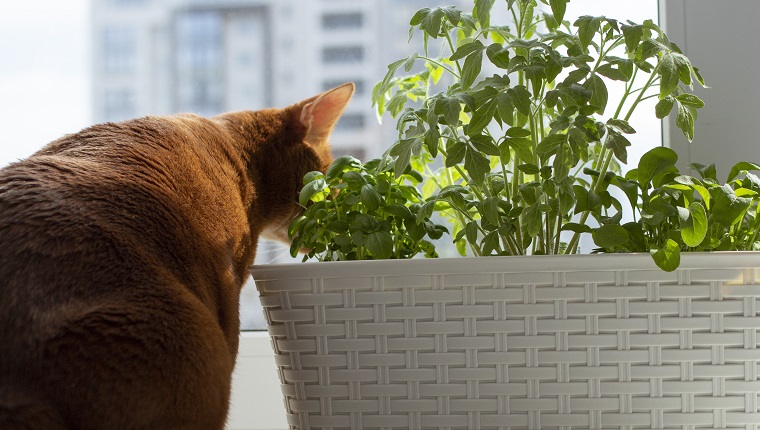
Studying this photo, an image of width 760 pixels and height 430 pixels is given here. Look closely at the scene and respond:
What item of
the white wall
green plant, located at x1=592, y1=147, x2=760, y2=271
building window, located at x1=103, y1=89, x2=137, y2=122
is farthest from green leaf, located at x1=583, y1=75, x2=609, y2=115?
building window, located at x1=103, y1=89, x2=137, y2=122

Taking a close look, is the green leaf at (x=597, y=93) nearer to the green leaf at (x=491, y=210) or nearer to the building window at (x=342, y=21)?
the green leaf at (x=491, y=210)

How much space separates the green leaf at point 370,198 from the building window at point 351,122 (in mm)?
590

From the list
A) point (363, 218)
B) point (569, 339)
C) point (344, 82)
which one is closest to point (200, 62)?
point (344, 82)

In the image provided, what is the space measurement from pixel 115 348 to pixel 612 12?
3.24 feet

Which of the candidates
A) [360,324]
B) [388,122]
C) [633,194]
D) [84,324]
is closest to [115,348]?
[84,324]

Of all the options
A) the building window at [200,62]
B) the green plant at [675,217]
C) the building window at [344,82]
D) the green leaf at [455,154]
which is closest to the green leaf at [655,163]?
the green plant at [675,217]

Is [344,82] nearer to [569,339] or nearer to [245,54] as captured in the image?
[245,54]

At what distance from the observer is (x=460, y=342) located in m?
0.78

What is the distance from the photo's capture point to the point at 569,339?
0.77m

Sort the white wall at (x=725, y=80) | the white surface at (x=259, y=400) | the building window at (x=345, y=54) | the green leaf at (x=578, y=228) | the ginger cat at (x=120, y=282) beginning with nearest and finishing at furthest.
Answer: the ginger cat at (x=120, y=282), the green leaf at (x=578, y=228), the white wall at (x=725, y=80), the white surface at (x=259, y=400), the building window at (x=345, y=54)

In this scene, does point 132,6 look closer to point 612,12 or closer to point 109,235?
point 109,235

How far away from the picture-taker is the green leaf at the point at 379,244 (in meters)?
0.81

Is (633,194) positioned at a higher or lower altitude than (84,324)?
higher

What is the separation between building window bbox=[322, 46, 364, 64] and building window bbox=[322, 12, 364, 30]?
4 centimetres
